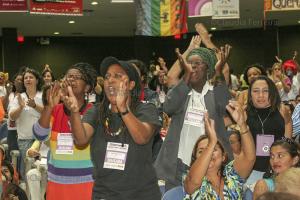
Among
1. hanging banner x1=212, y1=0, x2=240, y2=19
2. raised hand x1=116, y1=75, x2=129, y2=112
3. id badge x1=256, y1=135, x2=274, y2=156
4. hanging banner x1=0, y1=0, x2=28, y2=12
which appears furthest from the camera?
hanging banner x1=0, y1=0, x2=28, y2=12

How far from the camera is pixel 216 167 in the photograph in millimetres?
3457

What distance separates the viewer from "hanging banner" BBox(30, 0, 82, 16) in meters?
11.2

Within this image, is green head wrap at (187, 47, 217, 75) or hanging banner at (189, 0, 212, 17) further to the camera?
hanging banner at (189, 0, 212, 17)

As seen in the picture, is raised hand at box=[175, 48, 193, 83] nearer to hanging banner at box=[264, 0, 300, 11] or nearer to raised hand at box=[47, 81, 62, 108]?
raised hand at box=[47, 81, 62, 108]

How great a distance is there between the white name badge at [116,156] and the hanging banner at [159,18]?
24.2 ft

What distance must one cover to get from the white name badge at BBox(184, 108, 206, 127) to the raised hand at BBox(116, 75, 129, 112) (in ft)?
3.95

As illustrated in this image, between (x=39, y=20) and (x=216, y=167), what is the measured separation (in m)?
16.3

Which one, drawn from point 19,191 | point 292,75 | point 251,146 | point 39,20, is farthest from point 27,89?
point 39,20

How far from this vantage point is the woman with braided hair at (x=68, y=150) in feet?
13.5

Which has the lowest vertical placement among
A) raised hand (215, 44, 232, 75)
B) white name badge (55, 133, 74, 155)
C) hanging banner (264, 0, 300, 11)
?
white name badge (55, 133, 74, 155)

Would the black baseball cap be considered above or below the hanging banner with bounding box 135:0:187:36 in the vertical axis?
below

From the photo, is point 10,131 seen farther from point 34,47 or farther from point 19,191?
point 34,47

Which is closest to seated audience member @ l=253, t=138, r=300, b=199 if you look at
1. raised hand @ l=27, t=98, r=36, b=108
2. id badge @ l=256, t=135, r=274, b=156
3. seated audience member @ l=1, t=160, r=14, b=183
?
id badge @ l=256, t=135, r=274, b=156

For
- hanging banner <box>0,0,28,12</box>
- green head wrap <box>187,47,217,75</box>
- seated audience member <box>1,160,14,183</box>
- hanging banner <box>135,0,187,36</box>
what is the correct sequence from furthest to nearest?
hanging banner <box>0,0,28,12</box>, hanging banner <box>135,0,187,36</box>, seated audience member <box>1,160,14,183</box>, green head wrap <box>187,47,217,75</box>
